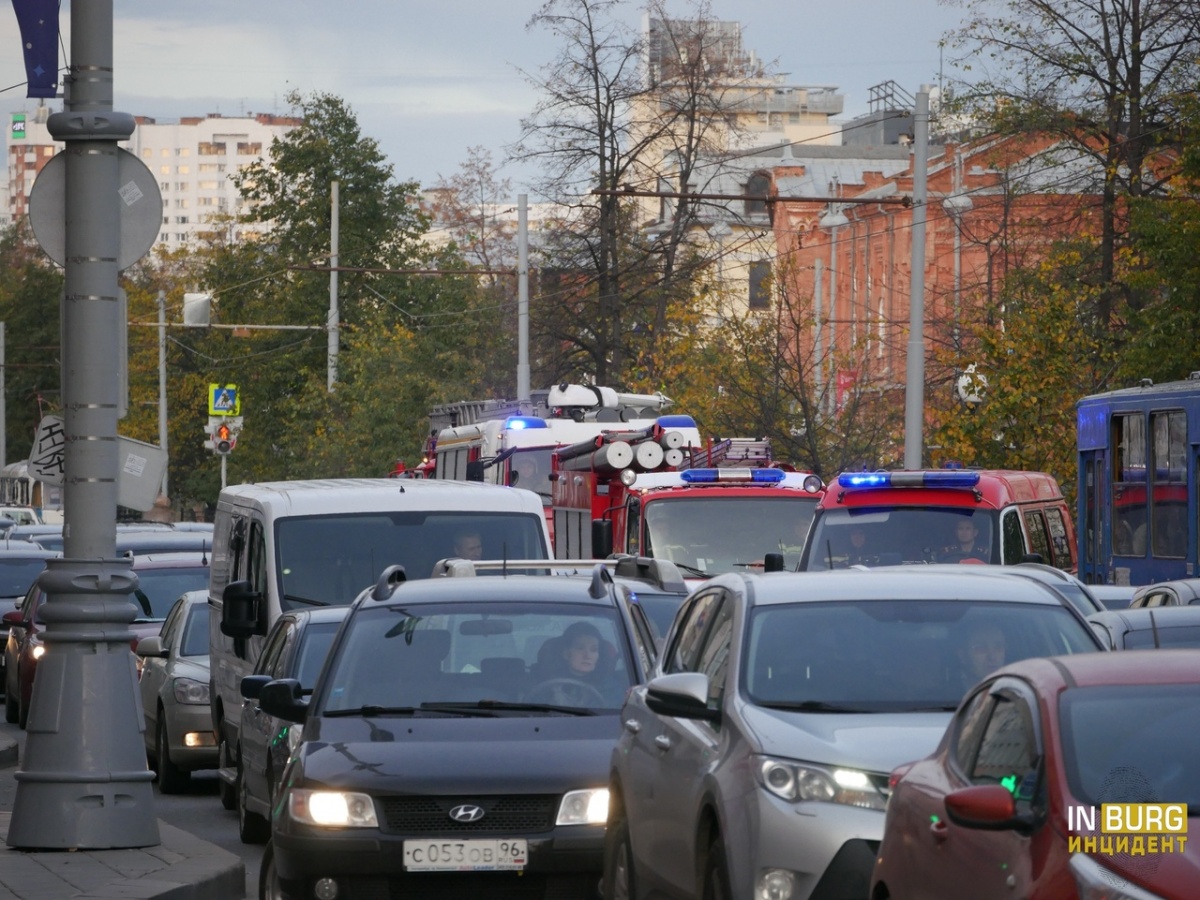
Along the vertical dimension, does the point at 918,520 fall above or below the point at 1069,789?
below

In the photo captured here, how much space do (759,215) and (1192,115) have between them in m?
67.0

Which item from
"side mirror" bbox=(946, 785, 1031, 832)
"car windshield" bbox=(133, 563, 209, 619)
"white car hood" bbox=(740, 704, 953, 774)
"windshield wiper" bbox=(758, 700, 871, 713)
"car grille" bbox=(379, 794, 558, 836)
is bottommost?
"car windshield" bbox=(133, 563, 209, 619)

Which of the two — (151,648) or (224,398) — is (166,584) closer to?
(151,648)

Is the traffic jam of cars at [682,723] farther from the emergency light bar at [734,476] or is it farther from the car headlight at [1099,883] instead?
the emergency light bar at [734,476]

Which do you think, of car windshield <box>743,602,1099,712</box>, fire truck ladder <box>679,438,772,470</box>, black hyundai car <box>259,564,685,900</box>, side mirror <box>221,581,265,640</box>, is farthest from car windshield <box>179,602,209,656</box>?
car windshield <box>743,602,1099,712</box>

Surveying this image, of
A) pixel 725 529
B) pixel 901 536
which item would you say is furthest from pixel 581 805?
pixel 725 529

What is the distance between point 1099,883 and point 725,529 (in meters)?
17.0

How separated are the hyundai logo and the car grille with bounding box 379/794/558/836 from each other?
0.01 m

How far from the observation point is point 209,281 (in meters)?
81.4

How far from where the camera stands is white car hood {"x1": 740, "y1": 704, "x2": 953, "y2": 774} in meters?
7.35

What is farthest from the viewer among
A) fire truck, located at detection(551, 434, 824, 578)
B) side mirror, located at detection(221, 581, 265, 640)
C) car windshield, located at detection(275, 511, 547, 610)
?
fire truck, located at detection(551, 434, 824, 578)

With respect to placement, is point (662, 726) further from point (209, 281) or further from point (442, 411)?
point (209, 281)

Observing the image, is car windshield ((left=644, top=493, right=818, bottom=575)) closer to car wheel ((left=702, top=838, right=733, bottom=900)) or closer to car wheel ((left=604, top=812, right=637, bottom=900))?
car wheel ((left=604, top=812, right=637, bottom=900))

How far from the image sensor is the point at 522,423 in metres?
31.7
